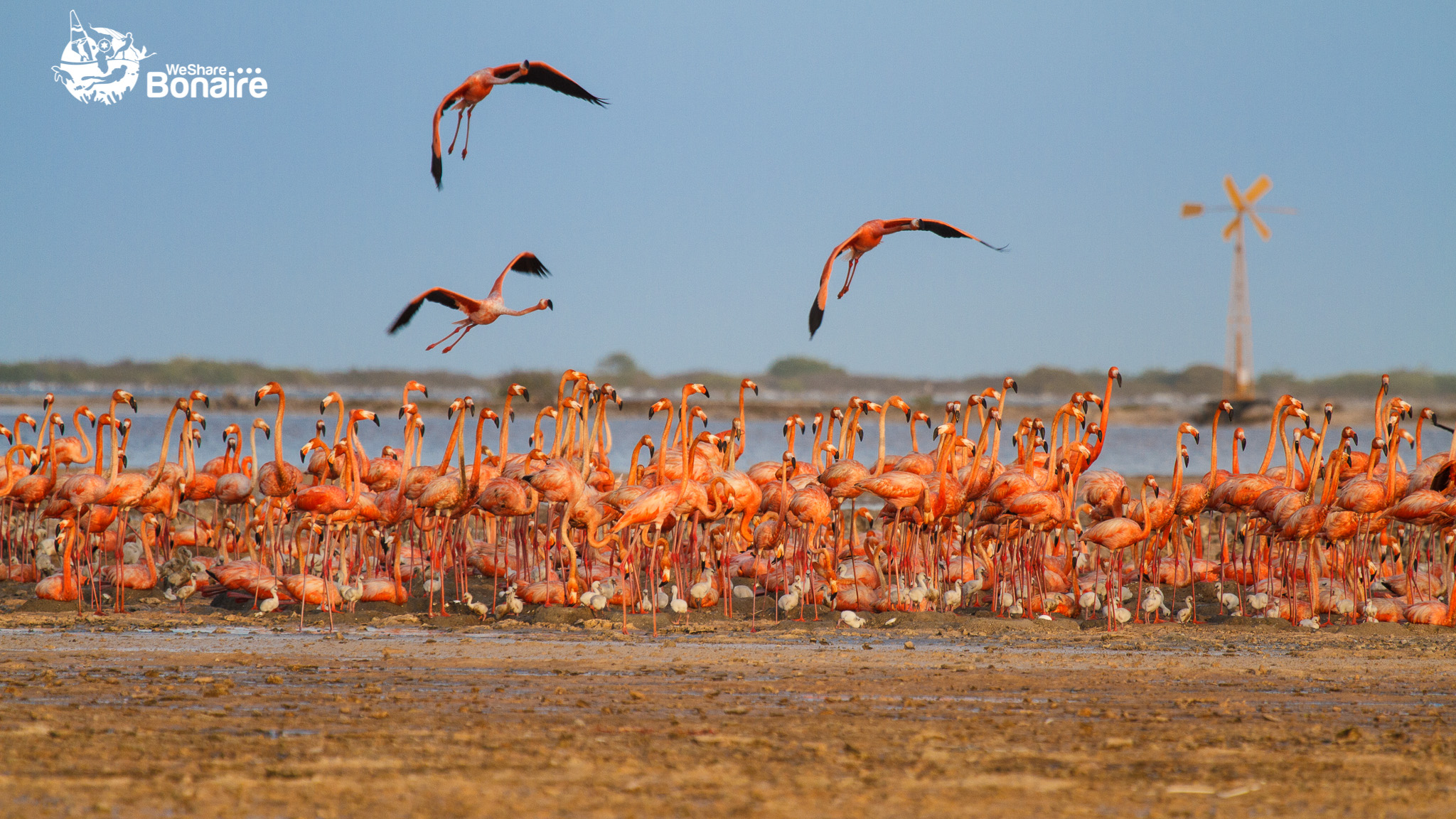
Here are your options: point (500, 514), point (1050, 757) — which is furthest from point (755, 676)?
point (500, 514)

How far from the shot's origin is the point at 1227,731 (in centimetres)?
596

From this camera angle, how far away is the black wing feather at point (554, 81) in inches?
375

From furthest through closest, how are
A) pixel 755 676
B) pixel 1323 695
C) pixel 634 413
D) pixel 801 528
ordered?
pixel 634 413
pixel 801 528
pixel 755 676
pixel 1323 695

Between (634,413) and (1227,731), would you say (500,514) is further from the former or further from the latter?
(634,413)

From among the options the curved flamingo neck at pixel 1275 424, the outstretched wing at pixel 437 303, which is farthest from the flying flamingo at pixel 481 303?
the curved flamingo neck at pixel 1275 424

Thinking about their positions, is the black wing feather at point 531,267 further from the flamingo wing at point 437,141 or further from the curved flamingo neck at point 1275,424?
the curved flamingo neck at point 1275,424

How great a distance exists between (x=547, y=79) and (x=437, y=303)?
1.68m

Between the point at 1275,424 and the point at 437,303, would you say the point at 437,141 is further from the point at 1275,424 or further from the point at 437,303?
the point at 1275,424

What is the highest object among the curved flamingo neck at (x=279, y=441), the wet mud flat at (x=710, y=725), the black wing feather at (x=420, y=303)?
the black wing feather at (x=420, y=303)

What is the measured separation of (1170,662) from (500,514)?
16.5 ft

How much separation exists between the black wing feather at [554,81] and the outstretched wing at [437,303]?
59.5 inches

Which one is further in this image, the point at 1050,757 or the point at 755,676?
the point at 755,676

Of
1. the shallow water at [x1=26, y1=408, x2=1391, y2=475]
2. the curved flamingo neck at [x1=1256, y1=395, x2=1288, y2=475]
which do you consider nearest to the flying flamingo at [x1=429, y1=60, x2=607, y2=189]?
the curved flamingo neck at [x1=1256, y1=395, x2=1288, y2=475]

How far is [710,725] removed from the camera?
19.7 feet
